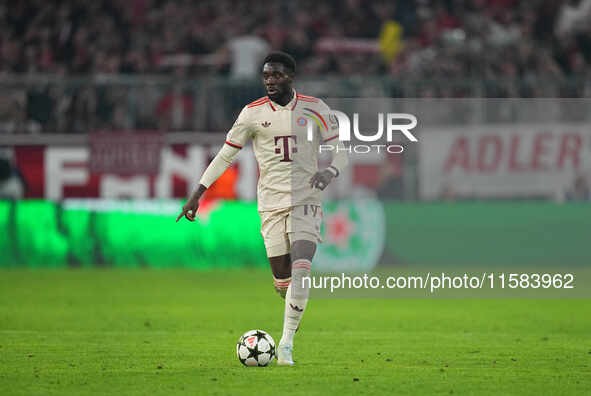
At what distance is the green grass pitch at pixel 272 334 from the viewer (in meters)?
7.08

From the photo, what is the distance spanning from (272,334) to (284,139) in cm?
262

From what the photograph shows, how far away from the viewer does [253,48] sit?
1941 cm

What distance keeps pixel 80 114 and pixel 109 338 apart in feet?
31.3

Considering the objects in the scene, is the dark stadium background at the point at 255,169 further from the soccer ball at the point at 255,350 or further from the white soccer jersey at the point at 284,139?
the soccer ball at the point at 255,350

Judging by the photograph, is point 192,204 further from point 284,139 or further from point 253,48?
point 253,48

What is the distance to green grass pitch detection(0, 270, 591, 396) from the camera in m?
7.08

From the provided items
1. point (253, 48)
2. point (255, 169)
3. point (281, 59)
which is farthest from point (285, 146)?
point (253, 48)

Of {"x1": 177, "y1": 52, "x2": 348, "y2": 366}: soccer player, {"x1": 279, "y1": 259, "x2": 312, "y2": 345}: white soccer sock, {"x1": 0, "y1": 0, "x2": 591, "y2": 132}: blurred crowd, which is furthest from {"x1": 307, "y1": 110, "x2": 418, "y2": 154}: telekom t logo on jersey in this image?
{"x1": 0, "y1": 0, "x2": 591, "y2": 132}: blurred crowd

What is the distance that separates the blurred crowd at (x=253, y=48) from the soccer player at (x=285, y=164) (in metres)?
9.09

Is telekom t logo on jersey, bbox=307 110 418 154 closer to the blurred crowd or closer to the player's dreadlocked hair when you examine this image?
the player's dreadlocked hair

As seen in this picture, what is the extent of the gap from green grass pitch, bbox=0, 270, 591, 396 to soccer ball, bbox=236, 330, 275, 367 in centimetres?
11

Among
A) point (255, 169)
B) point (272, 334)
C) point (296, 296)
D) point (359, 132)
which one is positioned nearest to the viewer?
point (296, 296)

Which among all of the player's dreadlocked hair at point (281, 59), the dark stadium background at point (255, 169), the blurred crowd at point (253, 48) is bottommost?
the dark stadium background at point (255, 169)

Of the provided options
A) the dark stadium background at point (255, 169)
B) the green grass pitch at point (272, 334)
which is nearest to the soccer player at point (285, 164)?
the green grass pitch at point (272, 334)
